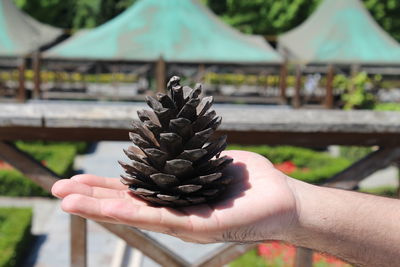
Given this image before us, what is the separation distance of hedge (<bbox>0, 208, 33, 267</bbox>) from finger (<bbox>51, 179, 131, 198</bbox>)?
4602mm

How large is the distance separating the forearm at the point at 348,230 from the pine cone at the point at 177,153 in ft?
0.84

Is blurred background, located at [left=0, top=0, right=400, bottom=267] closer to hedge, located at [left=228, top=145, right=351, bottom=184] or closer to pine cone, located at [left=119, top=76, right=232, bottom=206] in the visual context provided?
hedge, located at [left=228, top=145, right=351, bottom=184]

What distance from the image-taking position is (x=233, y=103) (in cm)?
1573

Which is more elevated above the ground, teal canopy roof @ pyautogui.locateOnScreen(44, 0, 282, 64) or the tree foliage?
teal canopy roof @ pyautogui.locateOnScreen(44, 0, 282, 64)

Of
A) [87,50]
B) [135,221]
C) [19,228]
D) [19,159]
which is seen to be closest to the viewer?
[135,221]

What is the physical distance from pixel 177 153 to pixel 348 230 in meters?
0.55

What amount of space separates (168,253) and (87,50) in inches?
404

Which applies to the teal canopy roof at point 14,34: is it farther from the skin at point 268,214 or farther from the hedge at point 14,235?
the skin at point 268,214

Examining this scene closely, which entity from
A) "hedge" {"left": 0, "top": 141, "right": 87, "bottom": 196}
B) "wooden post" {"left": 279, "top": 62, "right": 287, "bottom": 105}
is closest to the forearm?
"hedge" {"left": 0, "top": 141, "right": 87, "bottom": 196}

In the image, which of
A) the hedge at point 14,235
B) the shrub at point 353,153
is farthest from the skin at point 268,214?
the shrub at point 353,153

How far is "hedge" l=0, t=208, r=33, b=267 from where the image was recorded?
588 centimetres

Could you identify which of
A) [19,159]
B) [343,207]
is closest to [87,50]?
[19,159]

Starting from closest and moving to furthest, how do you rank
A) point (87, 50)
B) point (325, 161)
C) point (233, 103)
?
point (325, 161) → point (87, 50) → point (233, 103)

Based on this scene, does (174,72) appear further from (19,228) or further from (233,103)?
(19,228)
